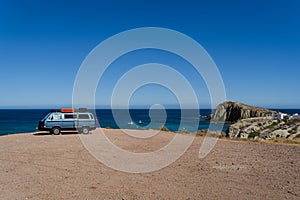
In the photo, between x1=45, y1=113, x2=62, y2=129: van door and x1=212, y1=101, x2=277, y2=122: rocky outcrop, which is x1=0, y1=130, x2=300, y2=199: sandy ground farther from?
x1=212, y1=101, x2=277, y2=122: rocky outcrop

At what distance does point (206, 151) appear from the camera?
13.5 m

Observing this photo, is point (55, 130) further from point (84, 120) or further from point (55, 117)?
point (84, 120)

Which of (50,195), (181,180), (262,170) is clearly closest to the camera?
(50,195)

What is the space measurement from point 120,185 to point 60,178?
192 centimetres

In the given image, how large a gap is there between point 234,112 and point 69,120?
99141 millimetres

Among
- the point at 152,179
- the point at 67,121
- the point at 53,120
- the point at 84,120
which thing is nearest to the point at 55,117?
the point at 53,120

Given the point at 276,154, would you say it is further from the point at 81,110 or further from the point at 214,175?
the point at 81,110

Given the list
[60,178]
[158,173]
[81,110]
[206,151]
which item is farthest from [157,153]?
[81,110]

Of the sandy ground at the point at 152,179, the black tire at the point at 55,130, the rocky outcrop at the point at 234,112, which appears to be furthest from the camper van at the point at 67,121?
the rocky outcrop at the point at 234,112

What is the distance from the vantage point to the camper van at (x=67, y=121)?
19.7 meters

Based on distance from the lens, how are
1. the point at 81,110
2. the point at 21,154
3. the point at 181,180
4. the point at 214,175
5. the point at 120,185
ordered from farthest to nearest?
the point at 81,110 → the point at 21,154 → the point at 214,175 → the point at 181,180 → the point at 120,185

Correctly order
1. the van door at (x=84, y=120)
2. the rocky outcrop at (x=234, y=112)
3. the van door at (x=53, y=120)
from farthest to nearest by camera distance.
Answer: the rocky outcrop at (x=234, y=112) → the van door at (x=84, y=120) → the van door at (x=53, y=120)

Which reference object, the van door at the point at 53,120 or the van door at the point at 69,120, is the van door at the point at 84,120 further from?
the van door at the point at 53,120

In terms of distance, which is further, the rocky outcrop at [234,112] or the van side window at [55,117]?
the rocky outcrop at [234,112]
